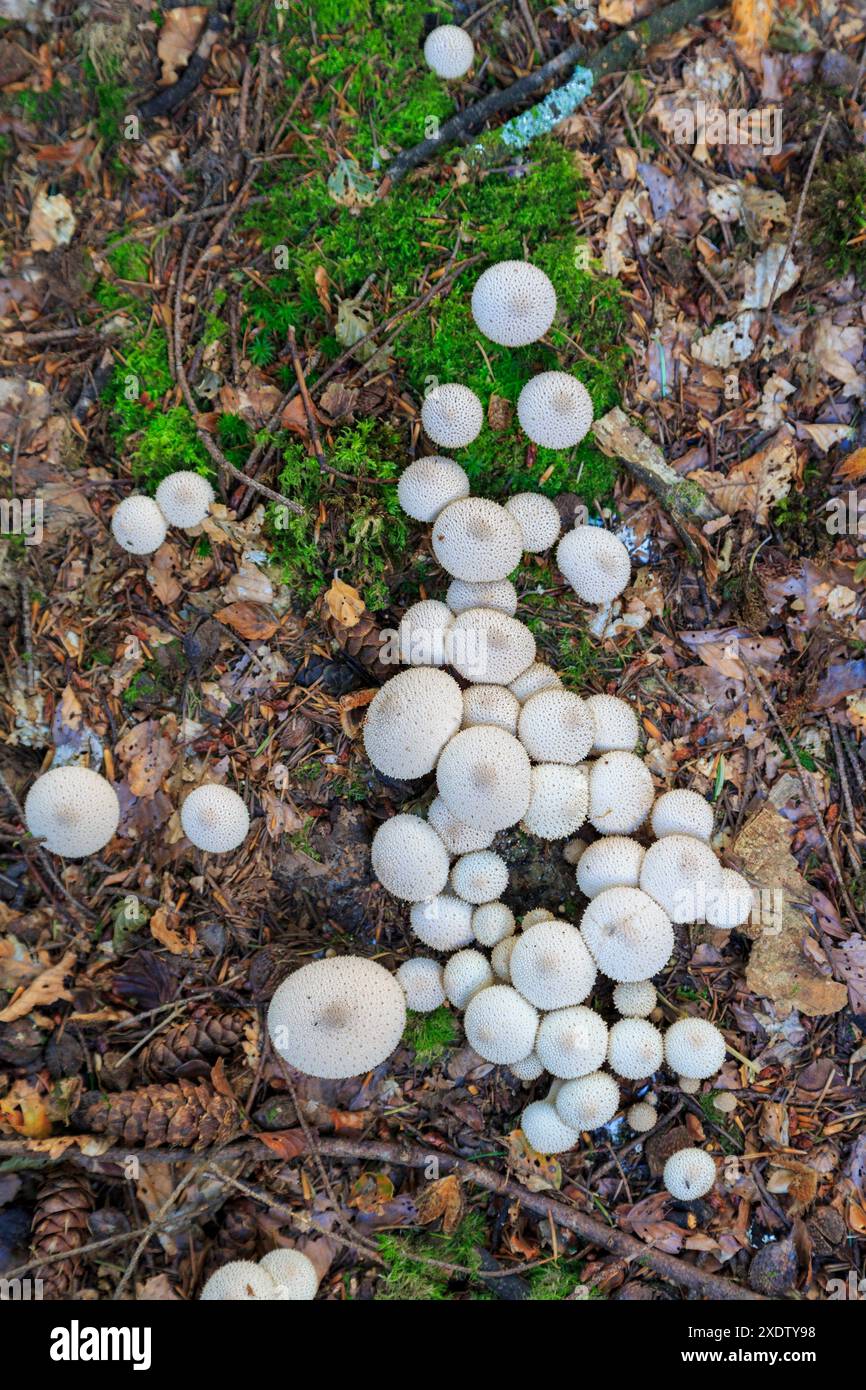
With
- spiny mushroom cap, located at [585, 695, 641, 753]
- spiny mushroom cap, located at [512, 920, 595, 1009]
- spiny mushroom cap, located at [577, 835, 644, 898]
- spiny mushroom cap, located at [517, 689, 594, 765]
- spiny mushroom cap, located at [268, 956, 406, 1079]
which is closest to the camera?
spiny mushroom cap, located at [268, 956, 406, 1079]

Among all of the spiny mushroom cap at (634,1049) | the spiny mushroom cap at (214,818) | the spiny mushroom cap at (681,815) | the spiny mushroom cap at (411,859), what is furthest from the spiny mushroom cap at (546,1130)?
the spiny mushroom cap at (214,818)

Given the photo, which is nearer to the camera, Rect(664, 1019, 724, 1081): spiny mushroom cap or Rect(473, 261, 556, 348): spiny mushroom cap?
Rect(473, 261, 556, 348): spiny mushroom cap

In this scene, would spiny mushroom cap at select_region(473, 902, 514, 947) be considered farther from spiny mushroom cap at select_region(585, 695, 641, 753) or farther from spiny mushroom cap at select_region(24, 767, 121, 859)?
spiny mushroom cap at select_region(24, 767, 121, 859)

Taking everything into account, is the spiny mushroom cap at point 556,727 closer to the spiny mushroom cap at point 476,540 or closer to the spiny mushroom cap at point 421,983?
the spiny mushroom cap at point 476,540

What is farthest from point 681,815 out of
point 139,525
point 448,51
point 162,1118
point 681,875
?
point 448,51

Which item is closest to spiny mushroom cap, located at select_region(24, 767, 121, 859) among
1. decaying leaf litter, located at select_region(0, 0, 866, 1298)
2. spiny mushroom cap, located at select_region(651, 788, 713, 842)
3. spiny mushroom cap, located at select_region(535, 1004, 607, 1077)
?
decaying leaf litter, located at select_region(0, 0, 866, 1298)

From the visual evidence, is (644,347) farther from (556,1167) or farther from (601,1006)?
(556,1167)
